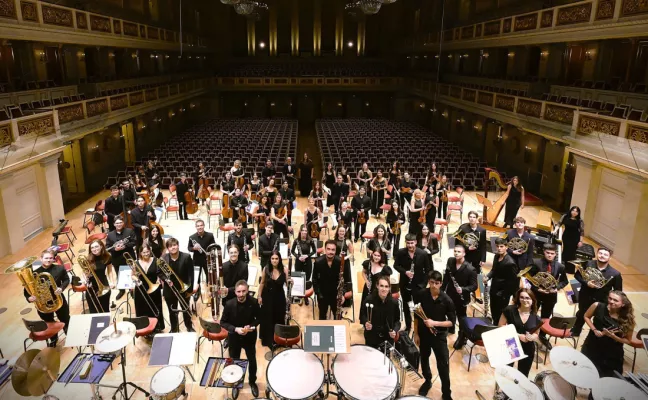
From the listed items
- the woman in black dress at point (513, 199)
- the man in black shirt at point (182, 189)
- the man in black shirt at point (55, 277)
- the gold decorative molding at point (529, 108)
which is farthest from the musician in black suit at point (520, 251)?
the man in black shirt at point (182, 189)

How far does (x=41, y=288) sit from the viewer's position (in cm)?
624

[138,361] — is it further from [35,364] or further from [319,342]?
[319,342]

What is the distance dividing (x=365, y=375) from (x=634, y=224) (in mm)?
8489

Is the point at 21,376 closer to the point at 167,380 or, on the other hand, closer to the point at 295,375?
the point at 167,380

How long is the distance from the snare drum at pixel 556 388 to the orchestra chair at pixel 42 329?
6426mm

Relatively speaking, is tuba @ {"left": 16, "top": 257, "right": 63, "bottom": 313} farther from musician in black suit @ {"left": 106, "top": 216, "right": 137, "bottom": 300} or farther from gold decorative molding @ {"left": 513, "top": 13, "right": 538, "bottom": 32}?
gold decorative molding @ {"left": 513, "top": 13, "right": 538, "bottom": 32}

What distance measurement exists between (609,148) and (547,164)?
6078 mm

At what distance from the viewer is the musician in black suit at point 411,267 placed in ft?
22.4

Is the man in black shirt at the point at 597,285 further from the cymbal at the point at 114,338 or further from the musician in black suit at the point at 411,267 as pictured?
the cymbal at the point at 114,338

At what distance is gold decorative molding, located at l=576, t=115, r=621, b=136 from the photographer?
10.4m

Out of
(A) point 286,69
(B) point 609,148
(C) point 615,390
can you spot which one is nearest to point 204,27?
(A) point 286,69

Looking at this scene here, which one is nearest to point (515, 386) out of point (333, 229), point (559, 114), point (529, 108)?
point (333, 229)

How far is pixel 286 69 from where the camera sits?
35375 mm

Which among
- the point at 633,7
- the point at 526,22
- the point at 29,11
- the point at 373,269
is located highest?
the point at 526,22
